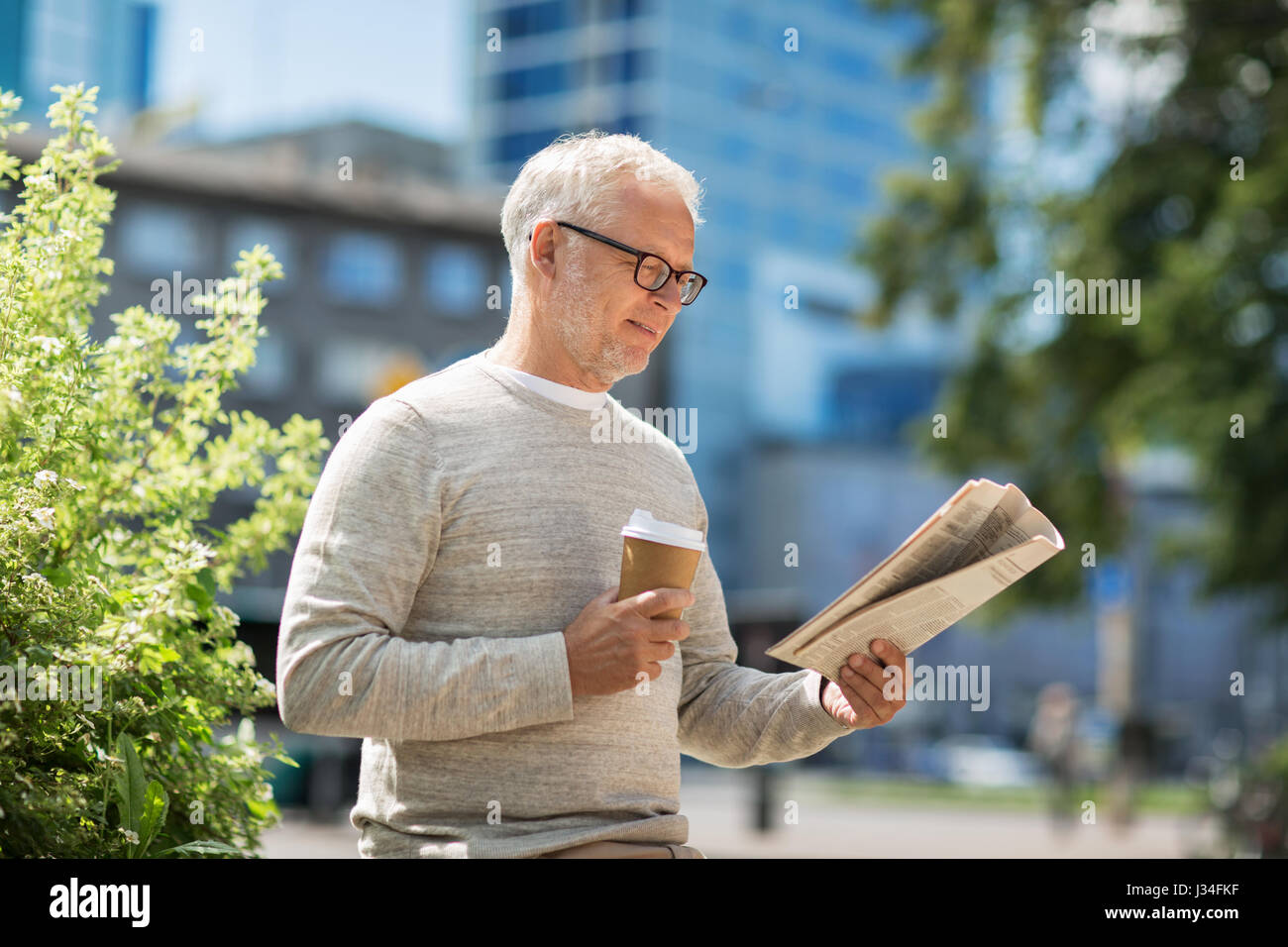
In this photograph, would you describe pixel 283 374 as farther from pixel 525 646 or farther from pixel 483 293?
pixel 525 646

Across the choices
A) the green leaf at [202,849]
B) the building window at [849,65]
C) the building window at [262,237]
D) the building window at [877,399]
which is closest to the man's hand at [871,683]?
the green leaf at [202,849]

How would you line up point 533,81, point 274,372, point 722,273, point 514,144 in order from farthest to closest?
1. point 533,81
2. point 514,144
3. point 722,273
4. point 274,372

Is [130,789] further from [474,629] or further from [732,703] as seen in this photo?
[732,703]

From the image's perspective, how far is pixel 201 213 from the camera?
4500 cm

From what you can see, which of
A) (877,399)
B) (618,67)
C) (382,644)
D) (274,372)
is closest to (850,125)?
(618,67)

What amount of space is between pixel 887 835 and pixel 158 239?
34.4 metres

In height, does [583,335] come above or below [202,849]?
above

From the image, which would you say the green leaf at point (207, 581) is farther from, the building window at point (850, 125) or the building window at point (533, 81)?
the building window at point (850, 125)

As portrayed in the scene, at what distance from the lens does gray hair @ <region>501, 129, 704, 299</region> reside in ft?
8.73

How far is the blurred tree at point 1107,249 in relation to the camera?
1116cm

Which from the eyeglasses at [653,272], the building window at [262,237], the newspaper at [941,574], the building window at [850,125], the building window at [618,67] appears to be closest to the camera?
the newspaper at [941,574]

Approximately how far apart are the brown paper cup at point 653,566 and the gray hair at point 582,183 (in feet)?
2.17

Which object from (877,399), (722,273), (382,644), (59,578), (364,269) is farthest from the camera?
(722,273)

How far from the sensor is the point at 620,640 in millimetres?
2330
